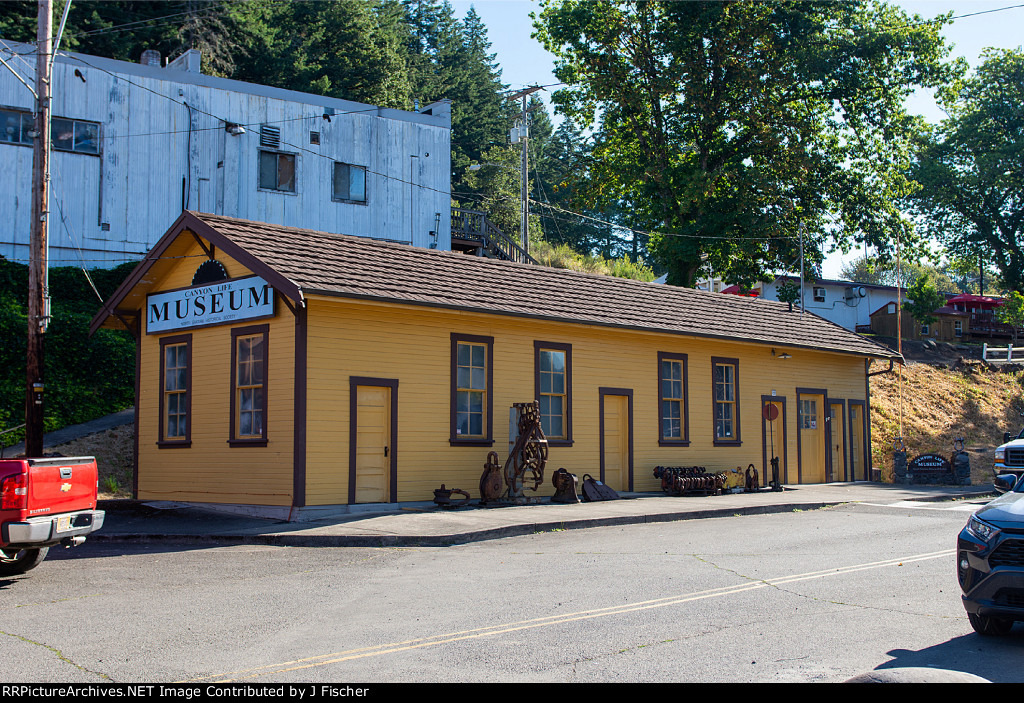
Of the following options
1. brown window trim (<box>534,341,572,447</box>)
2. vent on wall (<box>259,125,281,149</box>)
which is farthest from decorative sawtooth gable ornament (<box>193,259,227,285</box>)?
vent on wall (<box>259,125,281,149</box>)

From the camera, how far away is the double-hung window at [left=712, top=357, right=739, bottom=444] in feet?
81.9

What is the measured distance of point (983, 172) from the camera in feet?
191

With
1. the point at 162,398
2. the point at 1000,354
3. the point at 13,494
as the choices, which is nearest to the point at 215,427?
the point at 162,398

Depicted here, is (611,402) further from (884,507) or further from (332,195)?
(332,195)

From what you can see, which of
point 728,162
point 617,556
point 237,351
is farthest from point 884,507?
point 728,162

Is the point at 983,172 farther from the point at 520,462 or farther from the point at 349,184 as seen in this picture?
the point at 520,462

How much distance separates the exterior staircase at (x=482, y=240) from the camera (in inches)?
1566

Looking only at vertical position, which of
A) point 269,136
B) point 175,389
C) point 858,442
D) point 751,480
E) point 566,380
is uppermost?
point 269,136

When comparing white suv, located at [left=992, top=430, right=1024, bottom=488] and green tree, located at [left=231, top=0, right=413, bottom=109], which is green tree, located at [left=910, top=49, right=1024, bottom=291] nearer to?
green tree, located at [left=231, top=0, right=413, bottom=109]

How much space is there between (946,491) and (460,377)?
14.0 m

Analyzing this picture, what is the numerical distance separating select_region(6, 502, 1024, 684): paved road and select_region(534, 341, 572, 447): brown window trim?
6.77m

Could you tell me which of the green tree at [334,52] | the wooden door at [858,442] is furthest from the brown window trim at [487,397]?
the green tree at [334,52]

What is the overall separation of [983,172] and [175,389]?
53.8m

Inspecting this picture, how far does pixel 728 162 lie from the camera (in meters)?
42.0
